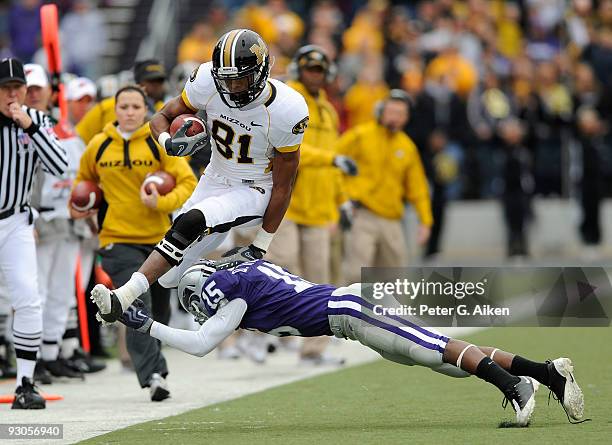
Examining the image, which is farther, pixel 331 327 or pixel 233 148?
pixel 233 148

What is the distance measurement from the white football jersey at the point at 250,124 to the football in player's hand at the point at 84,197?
131cm

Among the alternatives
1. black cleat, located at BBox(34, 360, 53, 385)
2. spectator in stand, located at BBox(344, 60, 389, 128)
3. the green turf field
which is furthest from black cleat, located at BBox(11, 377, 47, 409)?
spectator in stand, located at BBox(344, 60, 389, 128)

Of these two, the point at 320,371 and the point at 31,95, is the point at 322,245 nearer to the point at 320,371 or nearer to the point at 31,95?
the point at 320,371

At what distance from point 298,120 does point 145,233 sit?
1.73 m

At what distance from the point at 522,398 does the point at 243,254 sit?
1958mm

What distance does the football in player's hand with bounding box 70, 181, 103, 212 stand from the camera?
9.59m

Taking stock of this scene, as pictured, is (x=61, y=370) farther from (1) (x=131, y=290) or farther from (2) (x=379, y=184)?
(2) (x=379, y=184)

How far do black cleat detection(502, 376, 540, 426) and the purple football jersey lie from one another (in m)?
1.07

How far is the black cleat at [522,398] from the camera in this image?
733 centimetres

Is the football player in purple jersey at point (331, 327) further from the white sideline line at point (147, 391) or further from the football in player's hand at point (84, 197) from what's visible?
the football in player's hand at point (84, 197)

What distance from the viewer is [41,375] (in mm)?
10359

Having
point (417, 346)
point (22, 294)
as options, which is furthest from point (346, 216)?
point (417, 346)

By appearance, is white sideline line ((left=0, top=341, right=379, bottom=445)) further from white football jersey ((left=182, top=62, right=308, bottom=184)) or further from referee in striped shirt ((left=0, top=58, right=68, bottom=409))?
white football jersey ((left=182, top=62, right=308, bottom=184))

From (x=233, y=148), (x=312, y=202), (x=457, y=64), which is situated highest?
(x=457, y=64)
